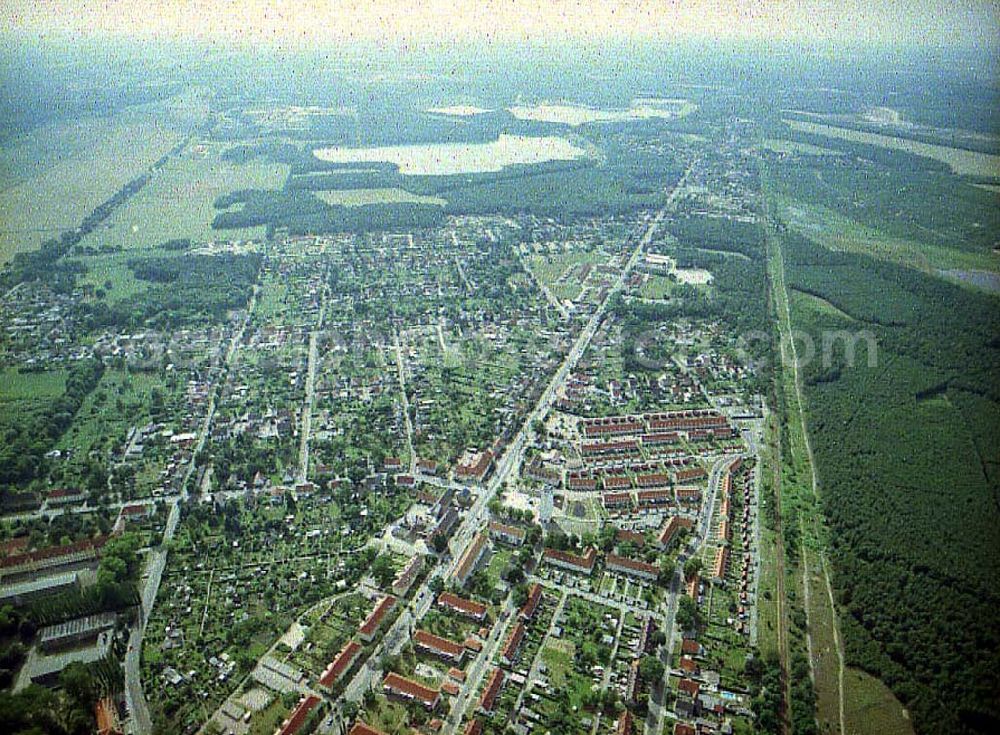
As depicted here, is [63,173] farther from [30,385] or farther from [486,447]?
[486,447]

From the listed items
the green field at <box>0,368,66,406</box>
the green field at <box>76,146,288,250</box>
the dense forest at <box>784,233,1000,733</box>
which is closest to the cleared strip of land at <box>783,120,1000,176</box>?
the dense forest at <box>784,233,1000,733</box>

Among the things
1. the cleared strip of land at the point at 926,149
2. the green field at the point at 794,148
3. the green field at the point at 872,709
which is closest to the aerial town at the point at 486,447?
the green field at the point at 872,709

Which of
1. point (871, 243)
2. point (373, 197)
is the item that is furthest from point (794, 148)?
point (373, 197)

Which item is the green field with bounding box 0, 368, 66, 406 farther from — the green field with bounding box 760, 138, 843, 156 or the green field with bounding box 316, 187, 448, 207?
the green field with bounding box 760, 138, 843, 156

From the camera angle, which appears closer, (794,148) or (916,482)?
(916,482)

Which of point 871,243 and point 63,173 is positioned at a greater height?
point 63,173

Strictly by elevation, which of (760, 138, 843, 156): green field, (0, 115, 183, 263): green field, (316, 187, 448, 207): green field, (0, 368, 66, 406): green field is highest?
(0, 115, 183, 263): green field

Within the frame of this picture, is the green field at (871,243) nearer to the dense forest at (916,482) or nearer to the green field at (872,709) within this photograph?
the dense forest at (916,482)

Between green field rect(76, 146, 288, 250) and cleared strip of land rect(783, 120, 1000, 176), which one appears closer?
green field rect(76, 146, 288, 250)

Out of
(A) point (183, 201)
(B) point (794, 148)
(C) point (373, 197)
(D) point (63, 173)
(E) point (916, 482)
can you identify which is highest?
(D) point (63, 173)
